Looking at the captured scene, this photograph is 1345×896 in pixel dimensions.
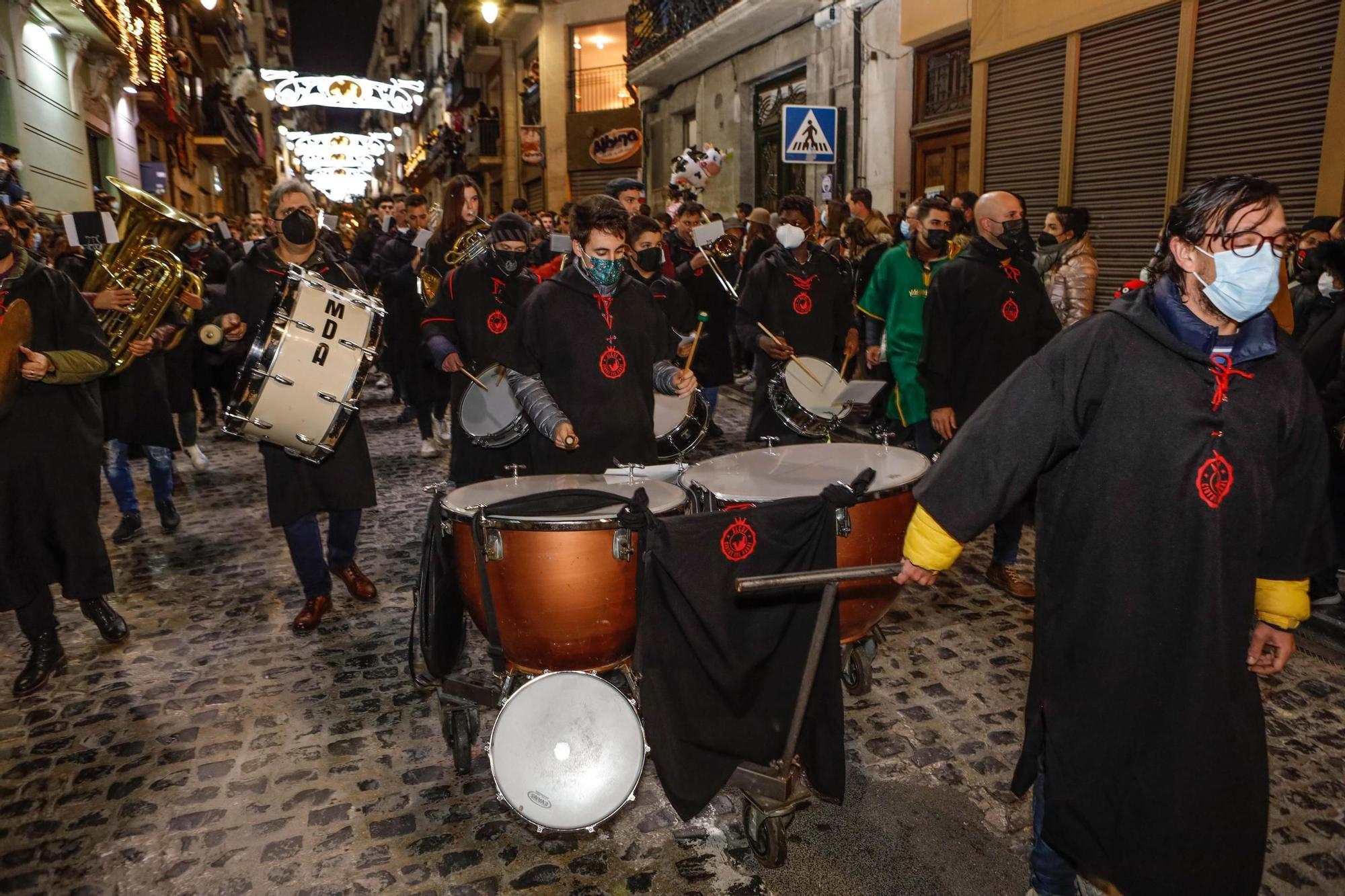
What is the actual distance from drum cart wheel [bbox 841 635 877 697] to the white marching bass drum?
1.43 metres

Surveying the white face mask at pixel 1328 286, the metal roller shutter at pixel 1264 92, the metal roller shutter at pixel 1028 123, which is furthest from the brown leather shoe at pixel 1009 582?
the metal roller shutter at pixel 1028 123

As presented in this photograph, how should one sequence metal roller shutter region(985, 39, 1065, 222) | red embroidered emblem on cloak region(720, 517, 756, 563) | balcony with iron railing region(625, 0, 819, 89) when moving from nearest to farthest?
red embroidered emblem on cloak region(720, 517, 756, 563) < metal roller shutter region(985, 39, 1065, 222) < balcony with iron railing region(625, 0, 819, 89)

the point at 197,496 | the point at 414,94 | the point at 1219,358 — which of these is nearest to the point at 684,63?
the point at 197,496

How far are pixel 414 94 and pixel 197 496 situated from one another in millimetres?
40629

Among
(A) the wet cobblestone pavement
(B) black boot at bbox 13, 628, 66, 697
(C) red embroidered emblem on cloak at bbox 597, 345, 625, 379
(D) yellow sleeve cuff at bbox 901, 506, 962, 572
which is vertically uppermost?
(C) red embroidered emblem on cloak at bbox 597, 345, 625, 379

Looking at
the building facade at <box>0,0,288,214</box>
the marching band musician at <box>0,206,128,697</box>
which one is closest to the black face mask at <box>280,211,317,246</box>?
the marching band musician at <box>0,206,128,697</box>

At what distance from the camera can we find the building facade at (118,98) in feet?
40.6

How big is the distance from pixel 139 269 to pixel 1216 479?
5.79 metres

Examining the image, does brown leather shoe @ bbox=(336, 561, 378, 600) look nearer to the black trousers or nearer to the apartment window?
the black trousers

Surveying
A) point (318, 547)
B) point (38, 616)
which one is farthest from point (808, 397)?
point (38, 616)

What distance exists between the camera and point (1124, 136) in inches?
392

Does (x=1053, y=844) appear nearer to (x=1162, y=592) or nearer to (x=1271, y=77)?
(x=1162, y=592)

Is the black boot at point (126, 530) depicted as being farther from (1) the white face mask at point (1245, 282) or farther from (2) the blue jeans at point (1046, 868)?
(1) the white face mask at point (1245, 282)

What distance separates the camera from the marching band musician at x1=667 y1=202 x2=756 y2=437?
945cm
